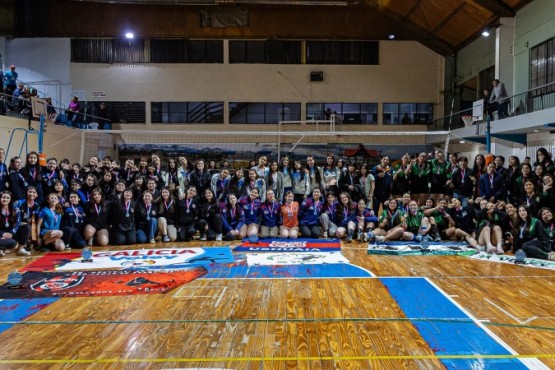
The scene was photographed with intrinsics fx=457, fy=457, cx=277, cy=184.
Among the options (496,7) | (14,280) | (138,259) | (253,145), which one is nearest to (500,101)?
(496,7)

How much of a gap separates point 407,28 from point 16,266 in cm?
2173

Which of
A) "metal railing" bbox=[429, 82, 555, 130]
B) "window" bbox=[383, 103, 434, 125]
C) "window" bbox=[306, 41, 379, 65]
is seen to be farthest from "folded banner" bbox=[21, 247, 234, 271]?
"window" bbox=[383, 103, 434, 125]

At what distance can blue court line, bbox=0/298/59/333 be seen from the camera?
4.91 metres

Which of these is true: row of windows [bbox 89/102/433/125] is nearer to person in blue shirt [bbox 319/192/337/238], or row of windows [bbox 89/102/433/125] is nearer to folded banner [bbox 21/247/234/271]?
person in blue shirt [bbox 319/192/337/238]

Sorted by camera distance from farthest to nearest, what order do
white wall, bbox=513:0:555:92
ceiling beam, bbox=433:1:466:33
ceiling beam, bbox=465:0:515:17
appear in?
ceiling beam, bbox=433:1:466:33, ceiling beam, bbox=465:0:515:17, white wall, bbox=513:0:555:92

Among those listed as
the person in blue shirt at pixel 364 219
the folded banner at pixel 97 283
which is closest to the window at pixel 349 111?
the person in blue shirt at pixel 364 219

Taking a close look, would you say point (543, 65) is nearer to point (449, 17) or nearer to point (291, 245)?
point (449, 17)

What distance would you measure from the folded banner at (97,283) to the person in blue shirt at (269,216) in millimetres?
3234

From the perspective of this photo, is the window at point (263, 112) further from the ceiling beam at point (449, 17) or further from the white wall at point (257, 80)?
the ceiling beam at point (449, 17)

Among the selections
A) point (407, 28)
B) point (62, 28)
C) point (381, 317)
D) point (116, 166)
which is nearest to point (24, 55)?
point (62, 28)

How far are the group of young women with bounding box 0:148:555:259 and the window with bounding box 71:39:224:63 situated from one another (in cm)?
1399

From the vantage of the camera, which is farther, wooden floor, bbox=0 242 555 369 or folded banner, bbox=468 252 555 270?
folded banner, bbox=468 252 555 270

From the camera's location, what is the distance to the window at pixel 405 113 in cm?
2444

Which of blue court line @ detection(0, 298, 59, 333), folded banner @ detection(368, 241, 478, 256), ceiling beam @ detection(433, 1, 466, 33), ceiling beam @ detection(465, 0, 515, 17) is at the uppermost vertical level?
ceiling beam @ detection(433, 1, 466, 33)
